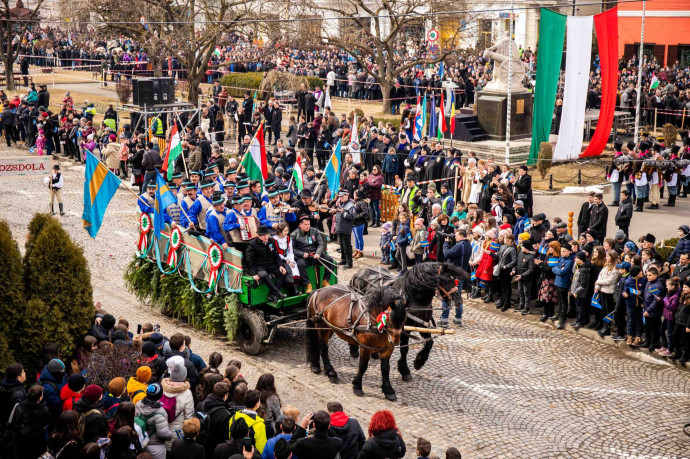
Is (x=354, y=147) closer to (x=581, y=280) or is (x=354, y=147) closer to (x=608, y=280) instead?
(x=581, y=280)

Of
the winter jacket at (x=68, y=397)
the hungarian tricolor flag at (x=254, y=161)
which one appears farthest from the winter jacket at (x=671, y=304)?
the hungarian tricolor flag at (x=254, y=161)


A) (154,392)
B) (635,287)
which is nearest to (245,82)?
(635,287)

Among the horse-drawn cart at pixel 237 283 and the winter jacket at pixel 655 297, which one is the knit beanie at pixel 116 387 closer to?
the horse-drawn cart at pixel 237 283

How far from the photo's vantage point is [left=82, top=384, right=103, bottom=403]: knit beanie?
28.4 ft

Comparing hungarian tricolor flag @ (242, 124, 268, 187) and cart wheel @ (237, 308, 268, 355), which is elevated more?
hungarian tricolor flag @ (242, 124, 268, 187)

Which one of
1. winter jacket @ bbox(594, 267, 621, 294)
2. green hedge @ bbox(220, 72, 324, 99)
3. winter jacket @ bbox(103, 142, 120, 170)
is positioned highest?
green hedge @ bbox(220, 72, 324, 99)

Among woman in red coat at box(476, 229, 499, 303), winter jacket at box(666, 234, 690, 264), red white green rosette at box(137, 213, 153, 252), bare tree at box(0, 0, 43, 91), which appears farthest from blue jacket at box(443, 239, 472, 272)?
bare tree at box(0, 0, 43, 91)

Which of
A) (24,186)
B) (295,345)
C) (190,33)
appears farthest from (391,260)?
(190,33)

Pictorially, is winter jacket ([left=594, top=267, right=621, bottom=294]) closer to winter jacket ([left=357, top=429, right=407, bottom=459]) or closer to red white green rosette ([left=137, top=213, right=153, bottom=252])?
winter jacket ([left=357, top=429, right=407, bottom=459])

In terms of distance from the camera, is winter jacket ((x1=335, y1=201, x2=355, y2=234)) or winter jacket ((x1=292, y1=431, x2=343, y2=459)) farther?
winter jacket ((x1=335, y1=201, x2=355, y2=234))

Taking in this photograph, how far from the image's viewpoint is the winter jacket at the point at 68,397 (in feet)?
29.6

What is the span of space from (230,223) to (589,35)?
33.9ft

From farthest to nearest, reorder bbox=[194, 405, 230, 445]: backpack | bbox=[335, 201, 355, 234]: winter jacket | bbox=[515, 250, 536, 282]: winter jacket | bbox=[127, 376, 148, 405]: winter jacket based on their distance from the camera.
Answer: bbox=[335, 201, 355, 234]: winter jacket < bbox=[515, 250, 536, 282]: winter jacket < bbox=[127, 376, 148, 405]: winter jacket < bbox=[194, 405, 230, 445]: backpack

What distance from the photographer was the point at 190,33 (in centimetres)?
3516
